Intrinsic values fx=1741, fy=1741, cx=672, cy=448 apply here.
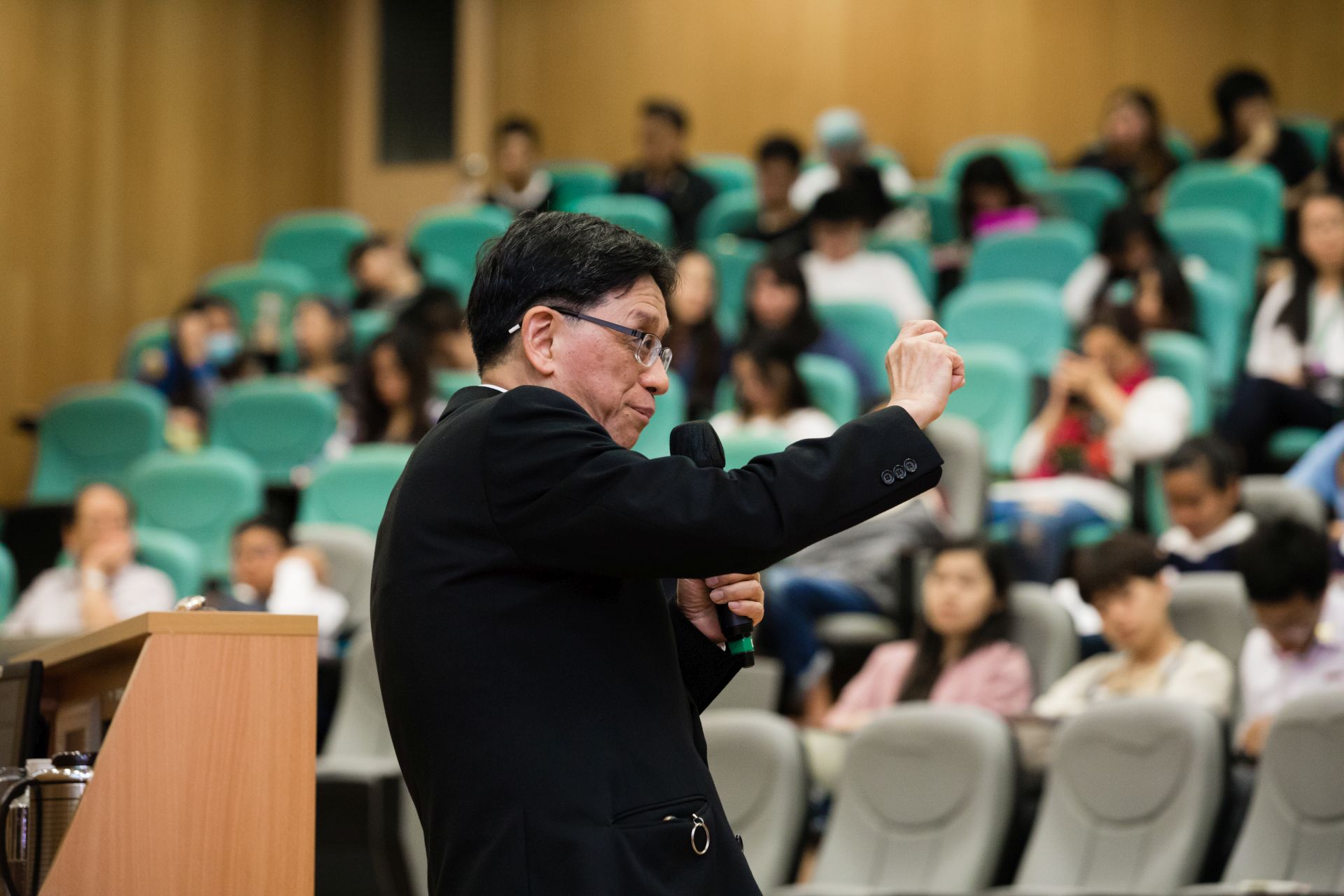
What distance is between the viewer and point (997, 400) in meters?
4.93

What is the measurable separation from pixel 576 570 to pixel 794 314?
3954 millimetres

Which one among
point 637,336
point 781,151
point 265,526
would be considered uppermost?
point 781,151

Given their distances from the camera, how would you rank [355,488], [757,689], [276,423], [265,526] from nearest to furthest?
1. [757,689]
2. [265,526]
3. [355,488]
4. [276,423]

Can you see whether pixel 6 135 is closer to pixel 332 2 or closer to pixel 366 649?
pixel 332 2

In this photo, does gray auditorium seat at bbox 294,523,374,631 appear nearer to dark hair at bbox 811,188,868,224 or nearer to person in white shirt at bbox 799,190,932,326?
person in white shirt at bbox 799,190,932,326

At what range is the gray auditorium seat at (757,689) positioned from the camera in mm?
3832

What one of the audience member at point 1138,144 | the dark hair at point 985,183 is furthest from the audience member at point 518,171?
the audience member at point 1138,144

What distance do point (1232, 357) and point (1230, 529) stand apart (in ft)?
4.84

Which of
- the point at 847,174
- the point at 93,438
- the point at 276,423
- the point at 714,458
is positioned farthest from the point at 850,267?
the point at 714,458

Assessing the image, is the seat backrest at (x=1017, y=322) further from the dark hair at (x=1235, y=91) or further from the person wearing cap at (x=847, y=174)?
the dark hair at (x=1235, y=91)

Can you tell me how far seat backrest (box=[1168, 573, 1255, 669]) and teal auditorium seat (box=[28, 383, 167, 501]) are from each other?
3344 millimetres

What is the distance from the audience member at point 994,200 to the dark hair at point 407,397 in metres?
2.12

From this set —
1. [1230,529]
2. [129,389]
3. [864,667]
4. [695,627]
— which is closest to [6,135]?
[129,389]

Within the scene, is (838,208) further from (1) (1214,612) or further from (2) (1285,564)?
(2) (1285,564)
